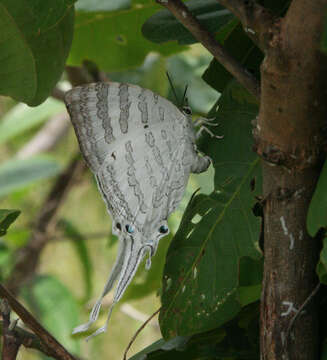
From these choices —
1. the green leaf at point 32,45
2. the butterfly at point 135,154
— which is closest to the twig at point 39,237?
the butterfly at point 135,154

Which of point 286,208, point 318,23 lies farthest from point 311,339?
point 318,23

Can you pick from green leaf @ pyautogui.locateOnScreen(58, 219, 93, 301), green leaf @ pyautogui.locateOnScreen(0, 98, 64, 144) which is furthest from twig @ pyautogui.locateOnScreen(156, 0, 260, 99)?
green leaf @ pyautogui.locateOnScreen(58, 219, 93, 301)

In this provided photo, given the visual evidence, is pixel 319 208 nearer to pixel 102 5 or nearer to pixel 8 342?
pixel 8 342

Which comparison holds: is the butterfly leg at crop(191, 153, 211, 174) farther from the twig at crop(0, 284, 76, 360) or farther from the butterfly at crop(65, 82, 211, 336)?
the twig at crop(0, 284, 76, 360)

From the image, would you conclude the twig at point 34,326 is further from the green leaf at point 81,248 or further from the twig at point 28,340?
the green leaf at point 81,248

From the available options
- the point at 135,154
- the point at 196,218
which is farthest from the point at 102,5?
the point at 196,218

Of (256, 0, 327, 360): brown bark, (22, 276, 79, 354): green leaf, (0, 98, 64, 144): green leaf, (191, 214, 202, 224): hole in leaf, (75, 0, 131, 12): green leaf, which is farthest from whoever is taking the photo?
(0, 98, 64, 144): green leaf
